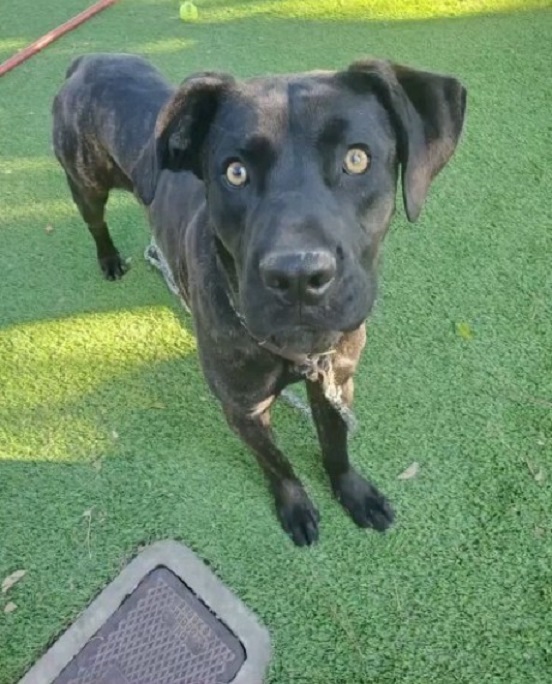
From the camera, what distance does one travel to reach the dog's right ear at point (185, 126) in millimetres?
2012

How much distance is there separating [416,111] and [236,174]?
0.50m

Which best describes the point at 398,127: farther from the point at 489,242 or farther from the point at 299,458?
the point at 489,242

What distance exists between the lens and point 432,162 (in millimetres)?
2045

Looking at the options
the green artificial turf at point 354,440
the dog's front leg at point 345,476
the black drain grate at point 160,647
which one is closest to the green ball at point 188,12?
the green artificial turf at point 354,440

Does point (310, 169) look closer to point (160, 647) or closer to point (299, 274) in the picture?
point (299, 274)

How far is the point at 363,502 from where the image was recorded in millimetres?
2750

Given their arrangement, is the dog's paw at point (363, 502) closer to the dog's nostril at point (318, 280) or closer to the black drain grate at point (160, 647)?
the black drain grate at point (160, 647)

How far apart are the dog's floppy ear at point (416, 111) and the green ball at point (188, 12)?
3508mm

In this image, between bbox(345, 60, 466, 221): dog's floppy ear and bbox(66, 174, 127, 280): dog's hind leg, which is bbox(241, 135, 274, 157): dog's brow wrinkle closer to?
bbox(345, 60, 466, 221): dog's floppy ear

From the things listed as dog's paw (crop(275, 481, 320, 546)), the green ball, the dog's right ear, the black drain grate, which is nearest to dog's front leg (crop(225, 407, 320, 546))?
dog's paw (crop(275, 481, 320, 546))

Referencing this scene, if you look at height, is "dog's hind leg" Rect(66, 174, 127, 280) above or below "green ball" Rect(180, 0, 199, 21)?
below

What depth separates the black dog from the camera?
5.95 ft

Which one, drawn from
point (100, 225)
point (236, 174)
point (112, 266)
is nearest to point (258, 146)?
point (236, 174)

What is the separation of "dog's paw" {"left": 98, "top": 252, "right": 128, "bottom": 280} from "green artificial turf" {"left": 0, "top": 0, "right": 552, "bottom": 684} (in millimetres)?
51
